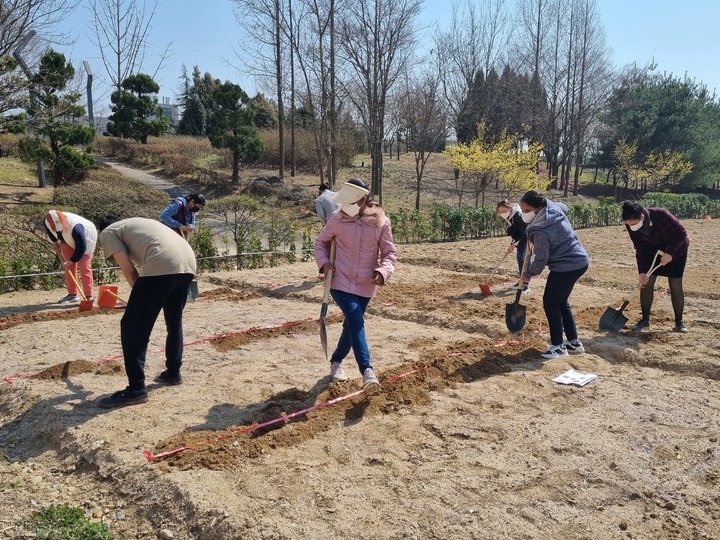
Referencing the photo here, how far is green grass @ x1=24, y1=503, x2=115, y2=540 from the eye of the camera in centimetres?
306

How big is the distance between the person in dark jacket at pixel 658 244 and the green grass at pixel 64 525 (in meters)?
5.59

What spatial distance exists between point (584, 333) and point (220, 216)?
390 inches

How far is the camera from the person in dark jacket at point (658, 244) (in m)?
6.41

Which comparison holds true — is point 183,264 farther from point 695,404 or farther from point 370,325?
point 695,404

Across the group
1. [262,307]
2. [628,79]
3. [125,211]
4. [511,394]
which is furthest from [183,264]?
[628,79]

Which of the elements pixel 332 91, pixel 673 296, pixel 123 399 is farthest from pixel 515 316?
pixel 332 91

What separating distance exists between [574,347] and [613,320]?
1.13m

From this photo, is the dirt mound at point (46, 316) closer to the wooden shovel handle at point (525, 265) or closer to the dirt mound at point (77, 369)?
the dirt mound at point (77, 369)

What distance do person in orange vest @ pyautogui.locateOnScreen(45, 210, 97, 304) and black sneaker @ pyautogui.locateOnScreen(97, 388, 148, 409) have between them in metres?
3.80

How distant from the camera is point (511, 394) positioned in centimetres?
482

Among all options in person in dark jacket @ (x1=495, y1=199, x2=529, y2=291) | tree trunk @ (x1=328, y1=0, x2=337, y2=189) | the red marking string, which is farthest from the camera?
tree trunk @ (x1=328, y1=0, x2=337, y2=189)

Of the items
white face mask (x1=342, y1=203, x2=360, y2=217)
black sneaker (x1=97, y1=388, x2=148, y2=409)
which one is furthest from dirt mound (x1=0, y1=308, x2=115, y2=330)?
white face mask (x1=342, y1=203, x2=360, y2=217)

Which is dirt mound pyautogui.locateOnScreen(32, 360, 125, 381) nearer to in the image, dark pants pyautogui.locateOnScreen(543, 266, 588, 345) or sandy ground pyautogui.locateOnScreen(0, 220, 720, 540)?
sandy ground pyautogui.locateOnScreen(0, 220, 720, 540)

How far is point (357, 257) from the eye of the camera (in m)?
4.47
